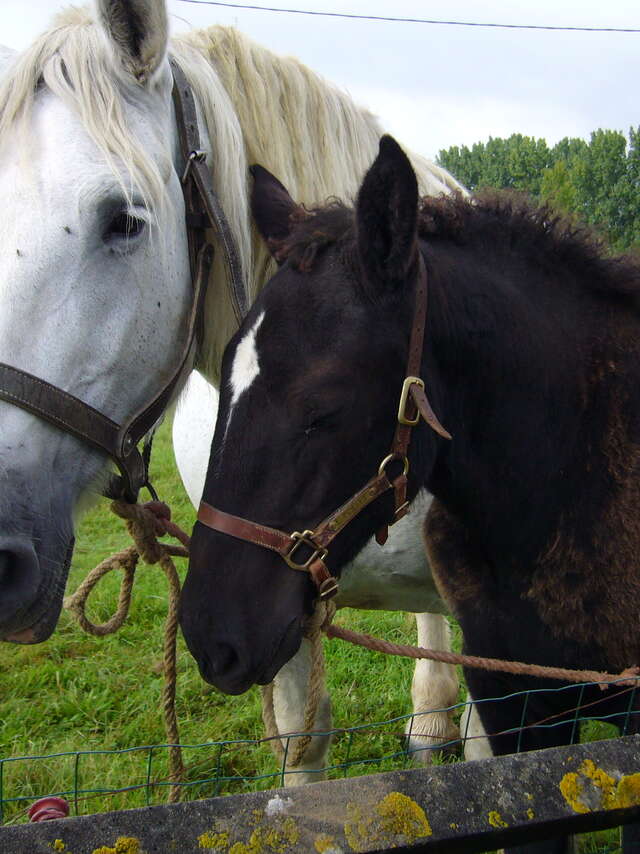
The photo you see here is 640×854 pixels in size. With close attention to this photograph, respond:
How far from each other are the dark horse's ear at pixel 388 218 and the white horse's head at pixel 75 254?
20.8 inches

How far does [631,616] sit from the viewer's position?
174 centimetres

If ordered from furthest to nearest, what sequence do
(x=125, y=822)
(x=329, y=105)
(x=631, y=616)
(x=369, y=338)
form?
(x=329, y=105) < (x=631, y=616) < (x=369, y=338) < (x=125, y=822)

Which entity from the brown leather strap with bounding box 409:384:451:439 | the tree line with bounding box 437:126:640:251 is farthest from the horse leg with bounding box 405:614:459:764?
the tree line with bounding box 437:126:640:251

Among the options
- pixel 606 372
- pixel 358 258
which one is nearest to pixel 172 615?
pixel 358 258

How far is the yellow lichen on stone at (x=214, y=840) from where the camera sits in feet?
2.87

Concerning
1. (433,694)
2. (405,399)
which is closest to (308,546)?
(405,399)

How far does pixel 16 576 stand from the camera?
1531 mm

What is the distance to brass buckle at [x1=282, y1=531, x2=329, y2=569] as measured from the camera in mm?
1566

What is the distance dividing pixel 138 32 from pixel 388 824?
181 cm

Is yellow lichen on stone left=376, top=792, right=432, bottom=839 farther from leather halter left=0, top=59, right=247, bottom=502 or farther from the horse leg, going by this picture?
the horse leg

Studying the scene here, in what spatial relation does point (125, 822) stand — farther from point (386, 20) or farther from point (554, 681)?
A: point (386, 20)

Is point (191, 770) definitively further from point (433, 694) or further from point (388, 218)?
point (388, 218)

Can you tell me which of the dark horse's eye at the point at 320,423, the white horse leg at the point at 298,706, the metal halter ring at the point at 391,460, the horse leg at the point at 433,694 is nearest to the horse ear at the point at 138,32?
the dark horse's eye at the point at 320,423

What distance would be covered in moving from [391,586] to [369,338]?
4.22ft
